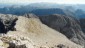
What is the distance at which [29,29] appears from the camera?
158125mm

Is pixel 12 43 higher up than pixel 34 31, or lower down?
higher up

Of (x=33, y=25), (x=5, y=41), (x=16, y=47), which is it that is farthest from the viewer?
(x=33, y=25)

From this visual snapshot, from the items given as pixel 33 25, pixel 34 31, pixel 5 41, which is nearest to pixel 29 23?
pixel 33 25

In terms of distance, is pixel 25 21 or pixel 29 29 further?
pixel 25 21

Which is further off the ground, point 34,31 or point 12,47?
point 12,47

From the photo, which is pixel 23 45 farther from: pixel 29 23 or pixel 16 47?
pixel 29 23

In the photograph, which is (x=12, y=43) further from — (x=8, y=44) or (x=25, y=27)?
(x=25, y=27)

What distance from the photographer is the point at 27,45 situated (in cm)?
3397

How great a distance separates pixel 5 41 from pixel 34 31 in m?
121

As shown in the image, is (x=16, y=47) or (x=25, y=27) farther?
(x=25, y=27)

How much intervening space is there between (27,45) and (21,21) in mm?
132623

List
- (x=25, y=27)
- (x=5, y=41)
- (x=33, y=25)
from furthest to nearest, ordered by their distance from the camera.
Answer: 1. (x=33, y=25)
2. (x=25, y=27)
3. (x=5, y=41)

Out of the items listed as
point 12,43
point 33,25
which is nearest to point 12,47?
point 12,43

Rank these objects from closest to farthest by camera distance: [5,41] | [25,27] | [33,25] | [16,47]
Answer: [16,47] → [5,41] → [25,27] → [33,25]
